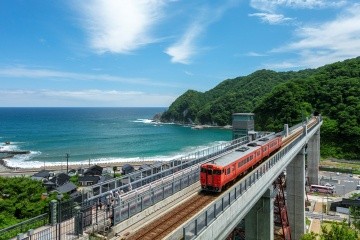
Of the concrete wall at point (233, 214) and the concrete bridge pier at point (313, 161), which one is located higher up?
the concrete wall at point (233, 214)

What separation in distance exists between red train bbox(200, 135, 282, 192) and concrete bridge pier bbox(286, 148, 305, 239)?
9106mm

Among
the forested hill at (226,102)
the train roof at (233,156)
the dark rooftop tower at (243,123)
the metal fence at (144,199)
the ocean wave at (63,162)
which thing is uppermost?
the forested hill at (226,102)

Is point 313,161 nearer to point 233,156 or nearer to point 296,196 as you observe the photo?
point 296,196

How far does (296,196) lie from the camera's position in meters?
32.4

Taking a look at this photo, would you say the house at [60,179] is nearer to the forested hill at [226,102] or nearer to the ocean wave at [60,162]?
the ocean wave at [60,162]

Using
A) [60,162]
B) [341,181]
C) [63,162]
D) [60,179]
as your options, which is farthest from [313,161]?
[60,162]

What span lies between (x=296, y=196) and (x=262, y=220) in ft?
44.2

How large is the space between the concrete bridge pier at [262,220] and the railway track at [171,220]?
5.90m

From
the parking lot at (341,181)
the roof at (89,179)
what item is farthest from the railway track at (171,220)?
the parking lot at (341,181)

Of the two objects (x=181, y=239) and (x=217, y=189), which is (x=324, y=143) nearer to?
(x=217, y=189)

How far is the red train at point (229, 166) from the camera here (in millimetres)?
16703

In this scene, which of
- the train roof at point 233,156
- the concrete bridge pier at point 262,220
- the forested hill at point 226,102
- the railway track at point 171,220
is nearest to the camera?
the railway track at point 171,220

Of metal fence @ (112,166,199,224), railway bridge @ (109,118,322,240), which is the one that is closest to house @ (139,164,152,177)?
metal fence @ (112,166,199,224)

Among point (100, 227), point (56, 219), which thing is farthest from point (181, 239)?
point (56, 219)
